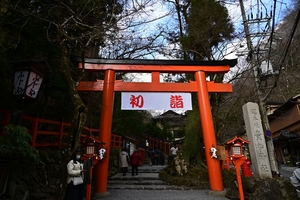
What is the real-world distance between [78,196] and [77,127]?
194 centimetres

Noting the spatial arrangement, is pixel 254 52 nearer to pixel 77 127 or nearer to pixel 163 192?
pixel 163 192

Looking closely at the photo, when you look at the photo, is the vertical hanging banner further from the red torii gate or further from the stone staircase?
the stone staircase

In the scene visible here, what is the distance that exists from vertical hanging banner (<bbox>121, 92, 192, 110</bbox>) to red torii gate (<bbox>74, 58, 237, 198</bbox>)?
0.21 metres

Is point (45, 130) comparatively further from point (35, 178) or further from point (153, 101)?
point (153, 101)

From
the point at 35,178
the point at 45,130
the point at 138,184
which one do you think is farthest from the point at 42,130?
the point at 138,184

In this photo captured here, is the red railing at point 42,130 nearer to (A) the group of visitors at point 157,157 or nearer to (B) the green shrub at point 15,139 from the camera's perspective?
(B) the green shrub at point 15,139

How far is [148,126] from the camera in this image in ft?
91.6

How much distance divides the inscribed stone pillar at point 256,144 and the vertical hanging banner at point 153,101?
7.60 feet

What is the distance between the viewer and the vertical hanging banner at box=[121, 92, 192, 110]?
845 cm

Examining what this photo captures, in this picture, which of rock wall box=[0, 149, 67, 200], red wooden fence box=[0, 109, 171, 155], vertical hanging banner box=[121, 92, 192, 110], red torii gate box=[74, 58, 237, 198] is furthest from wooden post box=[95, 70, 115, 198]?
rock wall box=[0, 149, 67, 200]

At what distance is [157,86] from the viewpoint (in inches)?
342

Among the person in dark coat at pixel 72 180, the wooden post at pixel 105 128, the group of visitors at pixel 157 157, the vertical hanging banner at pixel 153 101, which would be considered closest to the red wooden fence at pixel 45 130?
the wooden post at pixel 105 128

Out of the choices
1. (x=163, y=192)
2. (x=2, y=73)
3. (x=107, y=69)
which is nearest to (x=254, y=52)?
(x=107, y=69)

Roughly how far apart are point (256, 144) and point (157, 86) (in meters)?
4.22
